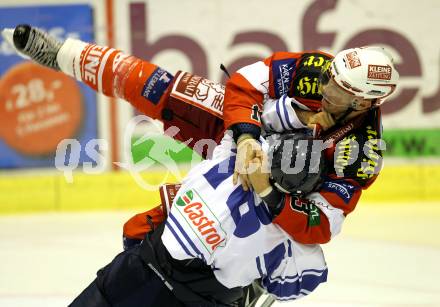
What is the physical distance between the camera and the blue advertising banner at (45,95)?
18.4ft

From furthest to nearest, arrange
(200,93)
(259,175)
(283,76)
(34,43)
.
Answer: (34,43), (200,93), (283,76), (259,175)

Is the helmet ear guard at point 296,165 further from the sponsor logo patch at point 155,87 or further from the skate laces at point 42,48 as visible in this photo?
the skate laces at point 42,48

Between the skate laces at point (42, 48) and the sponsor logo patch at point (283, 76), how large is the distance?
88 cm

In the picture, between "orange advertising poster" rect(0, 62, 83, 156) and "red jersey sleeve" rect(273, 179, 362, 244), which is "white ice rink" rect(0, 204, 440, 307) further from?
"red jersey sleeve" rect(273, 179, 362, 244)

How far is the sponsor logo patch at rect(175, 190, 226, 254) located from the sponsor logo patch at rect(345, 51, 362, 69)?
0.55 metres

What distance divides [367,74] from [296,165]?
31cm

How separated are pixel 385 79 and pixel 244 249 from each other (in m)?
0.60

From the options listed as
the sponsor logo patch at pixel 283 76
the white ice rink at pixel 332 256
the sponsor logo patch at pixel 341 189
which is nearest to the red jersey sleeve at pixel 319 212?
the sponsor logo patch at pixel 341 189

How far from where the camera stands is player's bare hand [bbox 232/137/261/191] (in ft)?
6.68

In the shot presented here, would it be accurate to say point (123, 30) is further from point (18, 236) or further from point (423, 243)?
point (423, 243)

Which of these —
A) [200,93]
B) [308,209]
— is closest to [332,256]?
[200,93]

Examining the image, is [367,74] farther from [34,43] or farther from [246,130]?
[34,43]

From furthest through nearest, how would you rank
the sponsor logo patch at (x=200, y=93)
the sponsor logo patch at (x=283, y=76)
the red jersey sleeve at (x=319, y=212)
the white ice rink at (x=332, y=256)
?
the white ice rink at (x=332, y=256)
the sponsor logo patch at (x=200, y=93)
the sponsor logo patch at (x=283, y=76)
the red jersey sleeve at (x=319, y=212)

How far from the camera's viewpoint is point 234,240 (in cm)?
204
